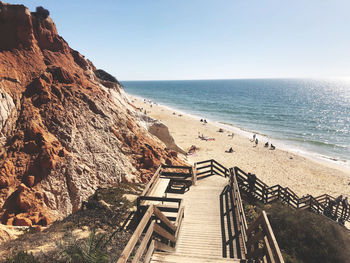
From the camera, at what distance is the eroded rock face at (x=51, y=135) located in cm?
888

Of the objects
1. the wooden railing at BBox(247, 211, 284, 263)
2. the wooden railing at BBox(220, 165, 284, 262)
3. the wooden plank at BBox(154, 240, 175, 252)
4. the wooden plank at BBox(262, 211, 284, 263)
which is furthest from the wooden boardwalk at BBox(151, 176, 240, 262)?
the wooden plank at BBox(262, 211, 284, 263)

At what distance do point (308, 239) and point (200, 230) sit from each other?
532 cm

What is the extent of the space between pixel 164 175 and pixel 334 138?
45505mm

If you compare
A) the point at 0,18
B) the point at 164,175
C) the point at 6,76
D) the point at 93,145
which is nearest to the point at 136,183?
the point at 164,175

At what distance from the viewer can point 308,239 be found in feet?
29.4

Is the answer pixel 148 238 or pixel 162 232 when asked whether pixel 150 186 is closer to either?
pixel 162 232

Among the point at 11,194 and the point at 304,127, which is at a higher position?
the point at 11,194

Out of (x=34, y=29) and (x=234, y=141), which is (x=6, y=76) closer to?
(x=34, y=29)

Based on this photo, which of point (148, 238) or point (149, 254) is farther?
point (149, 254)

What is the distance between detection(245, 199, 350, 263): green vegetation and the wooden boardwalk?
2261 mm

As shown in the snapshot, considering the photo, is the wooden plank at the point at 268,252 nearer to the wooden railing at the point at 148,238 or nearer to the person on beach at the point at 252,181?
the wooden railing at the point at 148,238

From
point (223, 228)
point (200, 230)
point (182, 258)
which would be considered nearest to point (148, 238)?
point (182, 258)

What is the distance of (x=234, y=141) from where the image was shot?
36.7m

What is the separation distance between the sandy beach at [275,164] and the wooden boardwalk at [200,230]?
960cm
